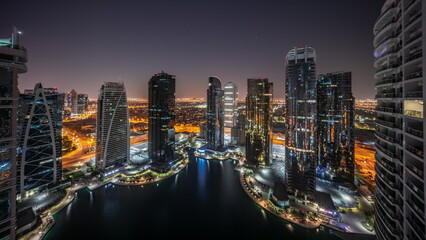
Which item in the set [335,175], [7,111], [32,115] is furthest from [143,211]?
[335,175]

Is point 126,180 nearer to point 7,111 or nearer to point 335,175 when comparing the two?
point 7,111

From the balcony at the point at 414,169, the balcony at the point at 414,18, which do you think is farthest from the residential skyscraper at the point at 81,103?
the balcony at the point at 414,169

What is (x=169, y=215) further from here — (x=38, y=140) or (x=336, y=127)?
(x=336, y=127)

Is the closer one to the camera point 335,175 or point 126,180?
point 335,175

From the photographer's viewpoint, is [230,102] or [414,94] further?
[230,102]

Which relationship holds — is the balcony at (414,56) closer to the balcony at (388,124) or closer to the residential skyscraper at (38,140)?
the balcony at (388,124)

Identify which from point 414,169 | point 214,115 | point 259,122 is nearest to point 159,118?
point 214,115

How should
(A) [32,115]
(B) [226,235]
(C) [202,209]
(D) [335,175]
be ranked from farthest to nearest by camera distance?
(D) [335,175], (C) [202,209], (A) [32,115], (B) [226,235]

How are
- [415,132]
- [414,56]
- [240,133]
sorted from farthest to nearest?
[240,133]
[414,56]
[415,132]
